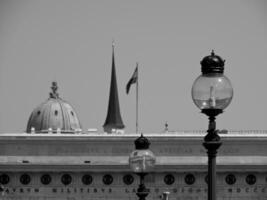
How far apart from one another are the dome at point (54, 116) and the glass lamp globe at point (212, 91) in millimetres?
116727

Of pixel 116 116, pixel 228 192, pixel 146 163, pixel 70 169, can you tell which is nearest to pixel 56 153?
pixel 70 169

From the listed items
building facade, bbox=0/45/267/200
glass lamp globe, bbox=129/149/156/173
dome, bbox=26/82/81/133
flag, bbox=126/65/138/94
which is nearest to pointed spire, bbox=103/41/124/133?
dome, bbox=26/82/81/133

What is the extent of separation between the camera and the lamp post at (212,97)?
69.5 feet

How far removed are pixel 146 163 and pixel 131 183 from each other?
83.3 meters

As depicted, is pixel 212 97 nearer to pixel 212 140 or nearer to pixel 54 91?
pixel 212 140

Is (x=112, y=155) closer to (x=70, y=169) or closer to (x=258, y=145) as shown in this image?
(x=70, y=169)

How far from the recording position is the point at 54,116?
141 metres

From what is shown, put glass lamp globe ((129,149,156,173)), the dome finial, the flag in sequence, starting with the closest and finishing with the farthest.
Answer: glass lamp globe ((129,149,156,173)) → the flag → the dome finial

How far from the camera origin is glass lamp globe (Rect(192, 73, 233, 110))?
21.2m

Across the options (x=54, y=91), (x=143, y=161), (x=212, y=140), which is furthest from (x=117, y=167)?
(x=212, y=140)

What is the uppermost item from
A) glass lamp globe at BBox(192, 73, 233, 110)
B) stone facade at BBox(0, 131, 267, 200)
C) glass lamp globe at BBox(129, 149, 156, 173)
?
stone facade at BBox(0, 131, 267, 200)

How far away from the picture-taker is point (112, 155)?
109 m

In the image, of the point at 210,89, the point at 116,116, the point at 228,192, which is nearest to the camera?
the point at 210,89

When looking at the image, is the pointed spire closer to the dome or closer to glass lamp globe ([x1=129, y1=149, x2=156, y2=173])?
the dome
